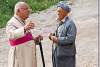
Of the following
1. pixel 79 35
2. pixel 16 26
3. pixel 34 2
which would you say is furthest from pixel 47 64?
pixel 34 2

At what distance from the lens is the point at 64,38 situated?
7047 mm

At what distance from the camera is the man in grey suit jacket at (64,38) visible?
7.06 meters

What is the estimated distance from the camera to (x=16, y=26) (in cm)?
713

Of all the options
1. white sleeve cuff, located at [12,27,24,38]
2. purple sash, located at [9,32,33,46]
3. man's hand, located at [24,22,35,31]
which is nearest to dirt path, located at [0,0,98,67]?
purple sash, located at [9,32,33,46]

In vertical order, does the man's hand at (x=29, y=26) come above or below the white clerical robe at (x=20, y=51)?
above

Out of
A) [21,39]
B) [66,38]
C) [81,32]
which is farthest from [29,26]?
[81,32]

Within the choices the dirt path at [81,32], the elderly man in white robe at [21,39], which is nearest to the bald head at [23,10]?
the elderly man in white robe at [21,39]

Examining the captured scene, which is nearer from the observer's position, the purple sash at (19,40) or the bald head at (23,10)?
the bald head at (23,10)

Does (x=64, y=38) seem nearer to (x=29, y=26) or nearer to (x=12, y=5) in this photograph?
(x=29, y=26)

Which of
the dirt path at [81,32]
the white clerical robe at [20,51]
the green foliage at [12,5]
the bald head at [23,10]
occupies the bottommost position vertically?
the dirt path at [81,32]

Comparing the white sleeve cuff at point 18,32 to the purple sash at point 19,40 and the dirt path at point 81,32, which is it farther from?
the dirt path at point 81,32

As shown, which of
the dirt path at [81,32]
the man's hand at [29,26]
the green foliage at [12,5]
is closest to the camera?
the man's hand at [29,26]

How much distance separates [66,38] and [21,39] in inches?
28.9

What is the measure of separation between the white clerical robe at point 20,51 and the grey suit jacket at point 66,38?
0.47 metres
